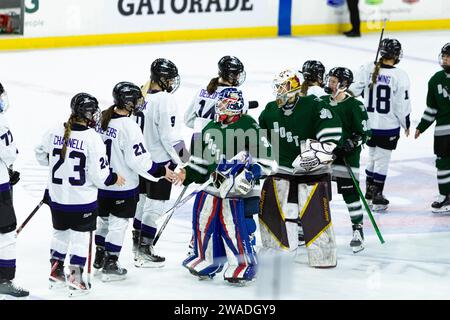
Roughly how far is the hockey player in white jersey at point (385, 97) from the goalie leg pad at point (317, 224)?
1.46m

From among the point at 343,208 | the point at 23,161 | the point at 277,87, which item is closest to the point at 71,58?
the point at 23,161

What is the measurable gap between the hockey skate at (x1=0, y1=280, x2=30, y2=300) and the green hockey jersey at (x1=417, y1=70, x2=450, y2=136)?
10.8 feet

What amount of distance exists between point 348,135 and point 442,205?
4.35 ft

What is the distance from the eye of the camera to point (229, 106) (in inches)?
231

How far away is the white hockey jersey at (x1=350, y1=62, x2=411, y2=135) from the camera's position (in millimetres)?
7609

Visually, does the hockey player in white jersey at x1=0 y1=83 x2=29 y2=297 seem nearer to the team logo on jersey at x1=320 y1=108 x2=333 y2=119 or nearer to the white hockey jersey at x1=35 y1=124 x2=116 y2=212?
the white hockey jersey at x1=35 y1=124 x2=116 y2=212

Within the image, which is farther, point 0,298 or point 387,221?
point 387,221

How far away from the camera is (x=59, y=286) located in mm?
5863

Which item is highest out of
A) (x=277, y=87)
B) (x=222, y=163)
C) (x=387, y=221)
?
(x=277, y=87)

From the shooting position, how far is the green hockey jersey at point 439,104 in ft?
25.0

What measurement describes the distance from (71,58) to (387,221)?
6446mm

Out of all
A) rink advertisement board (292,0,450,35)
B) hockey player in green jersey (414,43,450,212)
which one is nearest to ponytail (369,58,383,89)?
hockey player in green jersey (414,43,450,212)

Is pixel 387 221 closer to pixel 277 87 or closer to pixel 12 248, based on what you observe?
pixel 277 87

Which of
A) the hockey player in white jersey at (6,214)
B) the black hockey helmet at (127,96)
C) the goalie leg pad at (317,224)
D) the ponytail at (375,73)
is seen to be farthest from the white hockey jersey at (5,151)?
the ponytail at (375,73)
